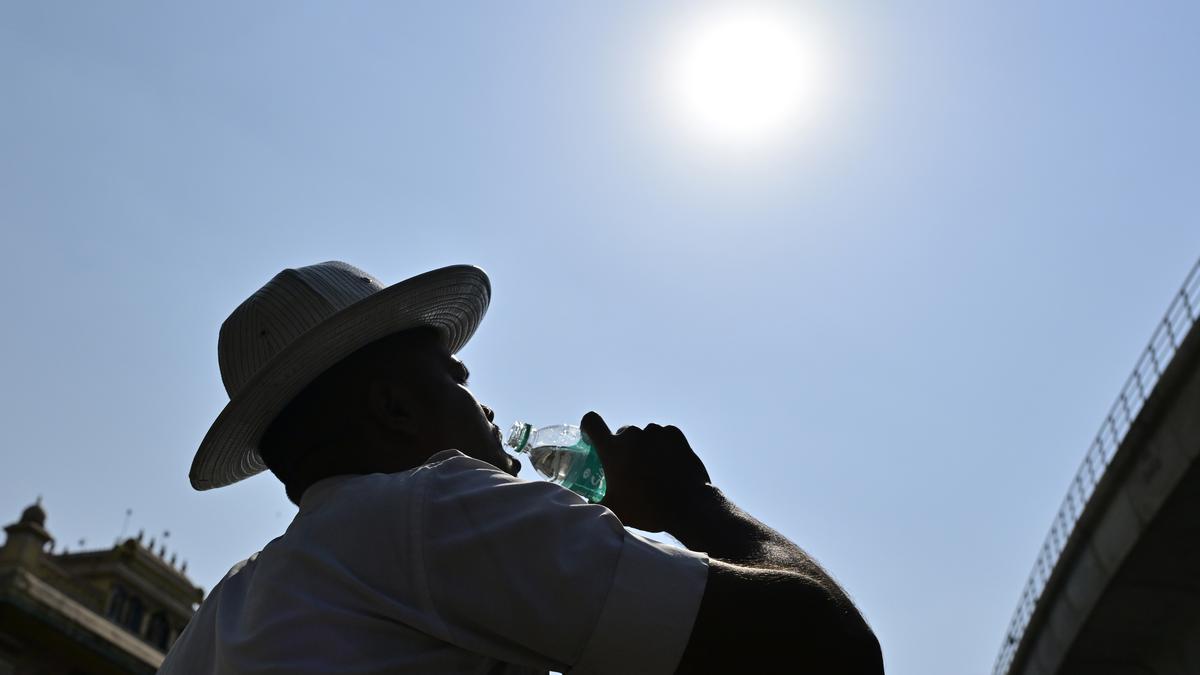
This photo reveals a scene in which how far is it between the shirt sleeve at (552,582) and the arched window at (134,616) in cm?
3358

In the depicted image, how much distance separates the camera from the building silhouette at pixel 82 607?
2705cm

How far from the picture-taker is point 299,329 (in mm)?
3324

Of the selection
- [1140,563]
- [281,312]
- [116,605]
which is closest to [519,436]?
[281,312]

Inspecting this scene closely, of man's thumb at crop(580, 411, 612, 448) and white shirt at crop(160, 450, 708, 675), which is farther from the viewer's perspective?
man's thumb at crop(580, 411, 612, 448)

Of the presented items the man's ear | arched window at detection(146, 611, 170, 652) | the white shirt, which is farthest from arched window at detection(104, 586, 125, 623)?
the white shirt

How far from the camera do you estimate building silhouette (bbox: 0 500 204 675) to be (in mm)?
27047

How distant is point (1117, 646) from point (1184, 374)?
6.15 meters

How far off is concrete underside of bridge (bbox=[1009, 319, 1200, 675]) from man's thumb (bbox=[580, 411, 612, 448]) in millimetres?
15051

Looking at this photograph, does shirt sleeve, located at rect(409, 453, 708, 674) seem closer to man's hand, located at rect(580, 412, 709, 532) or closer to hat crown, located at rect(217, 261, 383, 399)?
man's hand, located at rect(580, 412, 709, 532)

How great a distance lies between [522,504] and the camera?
2283mm

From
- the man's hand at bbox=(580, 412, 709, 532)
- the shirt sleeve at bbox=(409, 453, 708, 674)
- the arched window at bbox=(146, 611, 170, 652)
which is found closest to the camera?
the shirt sleeve at bbox=(409, 453, 708, 674)

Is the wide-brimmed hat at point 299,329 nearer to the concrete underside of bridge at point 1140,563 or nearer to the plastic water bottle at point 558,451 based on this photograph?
the plastic water bottle at point 558,451

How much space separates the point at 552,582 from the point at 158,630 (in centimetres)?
3564

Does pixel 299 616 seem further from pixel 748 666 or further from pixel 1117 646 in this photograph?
pixel 1117 646
